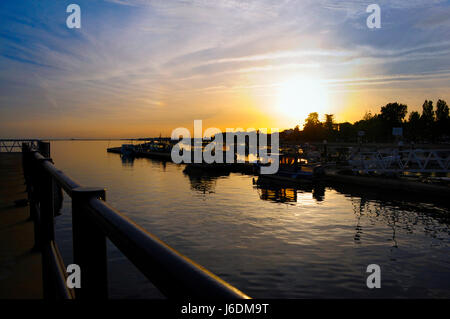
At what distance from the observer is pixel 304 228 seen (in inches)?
839

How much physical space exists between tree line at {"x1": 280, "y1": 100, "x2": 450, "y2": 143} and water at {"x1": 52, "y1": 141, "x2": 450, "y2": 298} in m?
73.5

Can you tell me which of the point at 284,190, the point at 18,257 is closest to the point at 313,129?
the point at 284,190

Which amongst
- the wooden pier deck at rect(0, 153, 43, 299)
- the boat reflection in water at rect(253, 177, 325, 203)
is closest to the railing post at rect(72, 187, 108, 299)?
the wooden pier deck at rect(0, 153, 43, 299)

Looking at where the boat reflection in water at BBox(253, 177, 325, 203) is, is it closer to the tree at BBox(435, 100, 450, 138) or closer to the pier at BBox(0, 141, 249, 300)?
the pier at BBox(0, 141, 249, 300)

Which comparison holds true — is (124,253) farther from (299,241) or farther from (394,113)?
(394,113)

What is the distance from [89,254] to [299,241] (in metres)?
18.3

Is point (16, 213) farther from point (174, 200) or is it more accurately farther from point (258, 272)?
point (174, 200)

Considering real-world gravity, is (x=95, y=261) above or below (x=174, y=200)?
above

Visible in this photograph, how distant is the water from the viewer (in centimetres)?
1307

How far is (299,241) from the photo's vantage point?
724 inches

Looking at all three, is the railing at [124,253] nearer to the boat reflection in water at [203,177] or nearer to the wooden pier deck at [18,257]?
the wooden pier deck at [18,257]

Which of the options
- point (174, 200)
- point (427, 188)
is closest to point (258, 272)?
point (174, 200)

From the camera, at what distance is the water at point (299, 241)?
13070 millimetres

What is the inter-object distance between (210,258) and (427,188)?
25293mm
